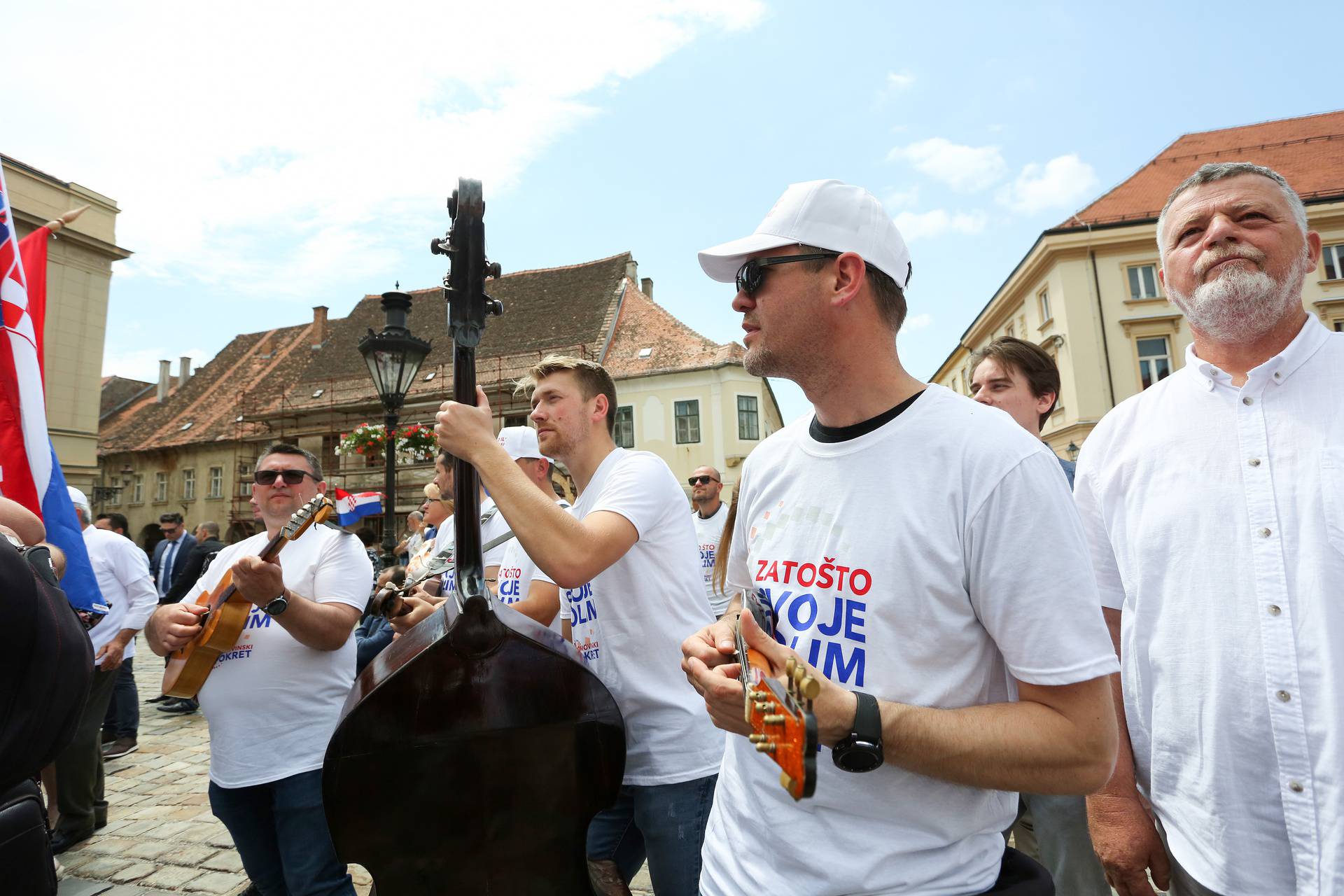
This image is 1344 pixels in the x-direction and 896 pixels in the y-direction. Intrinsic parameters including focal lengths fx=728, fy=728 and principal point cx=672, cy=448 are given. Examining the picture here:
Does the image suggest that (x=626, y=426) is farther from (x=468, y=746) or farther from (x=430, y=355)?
(x=468, y=746)

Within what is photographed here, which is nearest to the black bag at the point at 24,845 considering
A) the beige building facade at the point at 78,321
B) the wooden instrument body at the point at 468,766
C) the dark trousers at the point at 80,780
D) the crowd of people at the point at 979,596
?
the crowd of people at the point at 979,596

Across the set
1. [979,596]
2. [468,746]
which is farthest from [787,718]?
[468,746]

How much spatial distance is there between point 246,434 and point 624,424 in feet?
59.7

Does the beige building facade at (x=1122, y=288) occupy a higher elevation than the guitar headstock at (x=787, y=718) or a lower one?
higher

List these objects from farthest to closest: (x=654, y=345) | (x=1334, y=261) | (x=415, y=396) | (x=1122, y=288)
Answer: (x=415, y=396), (x=654, y=345), (x=1122, y=288), (x=1334, y=261)

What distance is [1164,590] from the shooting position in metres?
1.71

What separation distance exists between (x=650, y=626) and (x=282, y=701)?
1675mm

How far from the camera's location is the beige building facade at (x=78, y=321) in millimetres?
19688

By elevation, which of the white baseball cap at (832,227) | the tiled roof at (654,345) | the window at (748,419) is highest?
the tiled roof at (654,345)

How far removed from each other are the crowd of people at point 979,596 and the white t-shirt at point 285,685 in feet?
4.09

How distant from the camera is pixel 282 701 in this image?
2938 millimetres

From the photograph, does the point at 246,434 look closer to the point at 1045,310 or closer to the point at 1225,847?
the point at 1045,310

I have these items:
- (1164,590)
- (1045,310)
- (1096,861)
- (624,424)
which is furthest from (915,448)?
(1045,310)

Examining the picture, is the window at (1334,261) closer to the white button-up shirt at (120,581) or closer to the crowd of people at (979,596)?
the crowd of people at (979,596)
